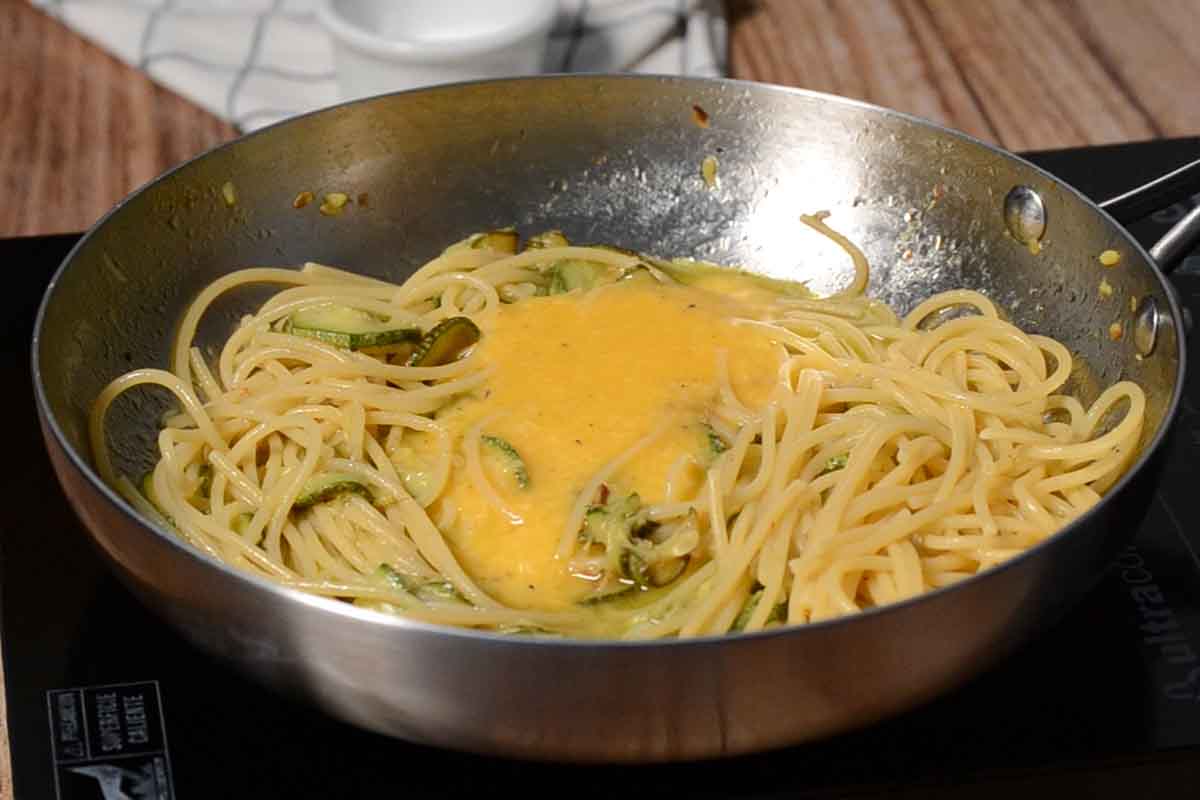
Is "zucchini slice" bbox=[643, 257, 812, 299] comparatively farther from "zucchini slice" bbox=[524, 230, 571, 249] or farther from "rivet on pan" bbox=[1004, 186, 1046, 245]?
"rivet on pan" bbox=[1004, 186, 1046, 245]

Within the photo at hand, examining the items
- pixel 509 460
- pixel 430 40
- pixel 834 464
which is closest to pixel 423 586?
pixel 509 460

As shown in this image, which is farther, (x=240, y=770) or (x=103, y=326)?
(x=103, y=326)

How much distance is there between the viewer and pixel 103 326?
4.88 feet

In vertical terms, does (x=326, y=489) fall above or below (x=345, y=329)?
below

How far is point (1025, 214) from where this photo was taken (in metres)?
1.63

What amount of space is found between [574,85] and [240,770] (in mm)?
858

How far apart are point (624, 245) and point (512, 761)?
2.44ft

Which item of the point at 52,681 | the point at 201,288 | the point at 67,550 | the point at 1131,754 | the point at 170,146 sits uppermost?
the point at 170,146

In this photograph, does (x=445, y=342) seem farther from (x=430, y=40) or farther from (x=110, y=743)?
(x=430, y=40)

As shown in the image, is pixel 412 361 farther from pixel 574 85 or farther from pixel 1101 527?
pixel 1101 527

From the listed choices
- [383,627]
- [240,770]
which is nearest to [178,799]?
[240,770]

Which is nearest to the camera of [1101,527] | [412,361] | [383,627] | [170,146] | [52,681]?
[383,627]

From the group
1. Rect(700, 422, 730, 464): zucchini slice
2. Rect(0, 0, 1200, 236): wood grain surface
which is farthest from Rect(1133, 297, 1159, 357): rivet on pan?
Rect(0, 0, 1200, 236): wood grain surface

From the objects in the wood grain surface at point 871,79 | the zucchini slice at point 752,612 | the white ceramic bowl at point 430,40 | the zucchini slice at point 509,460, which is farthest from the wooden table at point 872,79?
the zucchini slice at point 752,612
